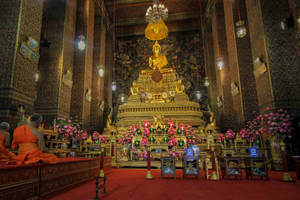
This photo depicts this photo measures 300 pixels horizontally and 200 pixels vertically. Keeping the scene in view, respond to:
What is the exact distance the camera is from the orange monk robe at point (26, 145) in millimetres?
2873

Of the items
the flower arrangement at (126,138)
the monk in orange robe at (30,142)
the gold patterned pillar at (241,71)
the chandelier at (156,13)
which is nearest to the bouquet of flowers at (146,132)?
the flower arrangement at (126,138)

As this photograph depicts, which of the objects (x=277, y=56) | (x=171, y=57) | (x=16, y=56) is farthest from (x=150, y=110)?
(x=16, y=56)

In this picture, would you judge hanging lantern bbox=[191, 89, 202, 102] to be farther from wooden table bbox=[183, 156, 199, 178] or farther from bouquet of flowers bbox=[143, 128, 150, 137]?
wooden table bbox=[183, 156, 199, 178]

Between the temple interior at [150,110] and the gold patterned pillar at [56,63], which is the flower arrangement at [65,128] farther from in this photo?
the gold patterned pillar at [56,63]

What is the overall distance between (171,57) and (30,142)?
1362cm

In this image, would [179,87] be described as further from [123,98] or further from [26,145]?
[26,145]

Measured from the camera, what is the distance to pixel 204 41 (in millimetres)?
15125

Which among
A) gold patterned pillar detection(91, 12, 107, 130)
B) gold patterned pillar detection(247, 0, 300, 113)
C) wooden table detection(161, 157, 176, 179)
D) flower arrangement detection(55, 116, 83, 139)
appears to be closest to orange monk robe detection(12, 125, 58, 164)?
wooden table detection(161, 157, 176, 179)

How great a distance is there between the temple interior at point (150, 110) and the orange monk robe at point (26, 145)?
0.05ft

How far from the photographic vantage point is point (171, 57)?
51.1 ft

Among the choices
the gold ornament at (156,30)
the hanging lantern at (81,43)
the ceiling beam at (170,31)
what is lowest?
the hanging lantern at (81,43)

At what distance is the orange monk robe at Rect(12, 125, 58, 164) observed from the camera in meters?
2.87

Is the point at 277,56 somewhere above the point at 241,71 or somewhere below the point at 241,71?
below

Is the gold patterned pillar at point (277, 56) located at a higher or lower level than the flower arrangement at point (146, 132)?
higher
